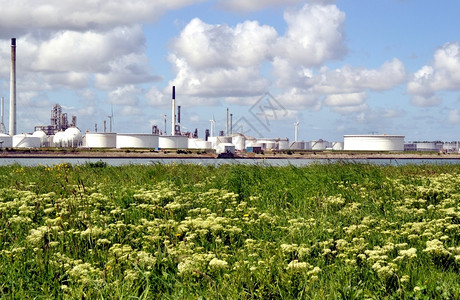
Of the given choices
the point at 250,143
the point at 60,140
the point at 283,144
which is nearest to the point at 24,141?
the point at 60,140

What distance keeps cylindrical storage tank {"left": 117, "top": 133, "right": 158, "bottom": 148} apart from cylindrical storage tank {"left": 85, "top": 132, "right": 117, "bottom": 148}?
3.87 m

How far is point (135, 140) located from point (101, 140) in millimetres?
11293

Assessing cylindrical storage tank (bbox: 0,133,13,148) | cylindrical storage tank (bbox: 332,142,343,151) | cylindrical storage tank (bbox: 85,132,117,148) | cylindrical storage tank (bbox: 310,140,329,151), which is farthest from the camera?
cylindrical storage tank (bbox: 332,142,343,151)

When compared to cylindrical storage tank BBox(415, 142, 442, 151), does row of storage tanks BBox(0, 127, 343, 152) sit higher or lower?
higher

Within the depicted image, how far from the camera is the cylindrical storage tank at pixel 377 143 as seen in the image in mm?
142875

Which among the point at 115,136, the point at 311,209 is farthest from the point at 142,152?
the point at 311,209

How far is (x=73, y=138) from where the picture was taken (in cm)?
14662

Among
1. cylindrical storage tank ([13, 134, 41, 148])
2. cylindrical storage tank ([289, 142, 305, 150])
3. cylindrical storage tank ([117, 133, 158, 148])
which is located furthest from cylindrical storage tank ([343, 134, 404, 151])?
cylindrical storage tank ([13, 134, 41, 148])

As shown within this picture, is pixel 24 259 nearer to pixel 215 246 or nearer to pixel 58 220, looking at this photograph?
pixel 58 220

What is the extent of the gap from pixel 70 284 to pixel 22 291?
23.6 inches

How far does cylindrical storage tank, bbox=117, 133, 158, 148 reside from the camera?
138 meters

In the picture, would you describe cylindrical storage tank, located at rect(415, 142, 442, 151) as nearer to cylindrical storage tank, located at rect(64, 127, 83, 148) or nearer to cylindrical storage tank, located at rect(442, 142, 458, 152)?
cylindrical storage tank, located at rect(442, 142, 458, 152)

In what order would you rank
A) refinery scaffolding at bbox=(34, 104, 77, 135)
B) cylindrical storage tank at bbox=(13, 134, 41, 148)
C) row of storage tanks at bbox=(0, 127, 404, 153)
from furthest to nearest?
refinery scaffolding at bbox=(34, 104, 77, 135) → row of storage tanks at bbox=(0, 127, 404, 153) → cylindrical storage tank at bbox=(13, 134, 41, 148)

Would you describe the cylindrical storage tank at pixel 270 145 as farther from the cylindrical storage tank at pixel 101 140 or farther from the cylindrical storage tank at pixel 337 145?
the cylindrical storage tank at pixel 101 140
